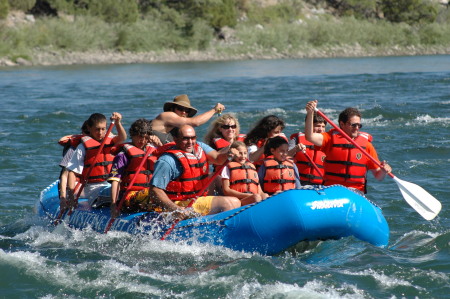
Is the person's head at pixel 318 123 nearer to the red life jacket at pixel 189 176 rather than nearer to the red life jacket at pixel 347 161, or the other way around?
the red life jacket at pixel 347 161

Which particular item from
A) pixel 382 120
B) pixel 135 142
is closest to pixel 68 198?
pixel 135 142

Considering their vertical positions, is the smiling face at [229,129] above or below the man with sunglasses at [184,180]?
above

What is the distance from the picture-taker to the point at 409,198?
7004 millimetres

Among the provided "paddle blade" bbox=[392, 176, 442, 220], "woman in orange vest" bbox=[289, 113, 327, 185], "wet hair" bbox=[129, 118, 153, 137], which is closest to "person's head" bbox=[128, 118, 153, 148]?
"wet hair" bbox=[129, 118, 153, 137]

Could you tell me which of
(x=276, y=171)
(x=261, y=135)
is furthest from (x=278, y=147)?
(x=261, y=135)

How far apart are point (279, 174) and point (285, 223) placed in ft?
2.62

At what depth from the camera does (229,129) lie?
283 inches

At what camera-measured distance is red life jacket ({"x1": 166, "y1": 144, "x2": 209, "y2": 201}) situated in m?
6.52

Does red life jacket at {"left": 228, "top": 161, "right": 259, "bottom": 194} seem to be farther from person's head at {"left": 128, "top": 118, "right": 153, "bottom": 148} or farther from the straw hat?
the straw hat

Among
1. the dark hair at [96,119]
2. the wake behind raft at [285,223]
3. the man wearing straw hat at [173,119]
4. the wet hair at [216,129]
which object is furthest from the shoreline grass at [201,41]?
the wake behind raft at [285,223]

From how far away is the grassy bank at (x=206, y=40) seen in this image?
35594 millimetres

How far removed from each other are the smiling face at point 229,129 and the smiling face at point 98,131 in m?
1.15

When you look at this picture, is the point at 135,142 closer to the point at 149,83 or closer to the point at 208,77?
the point at 149,83

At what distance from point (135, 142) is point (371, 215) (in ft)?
7.42
